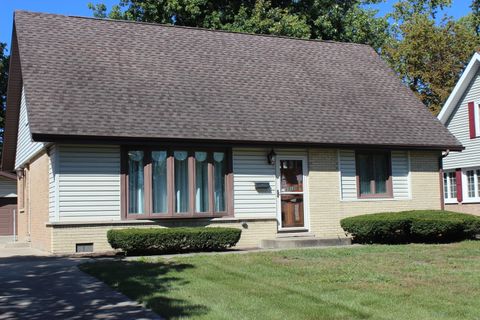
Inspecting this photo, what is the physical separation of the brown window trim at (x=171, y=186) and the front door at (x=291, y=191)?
63.9 inches

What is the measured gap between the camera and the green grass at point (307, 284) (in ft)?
24.4

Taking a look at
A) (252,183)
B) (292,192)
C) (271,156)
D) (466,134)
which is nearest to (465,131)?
(466,134)

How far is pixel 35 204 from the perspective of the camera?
61.3 feet

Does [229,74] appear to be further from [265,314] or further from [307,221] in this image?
[265,314]

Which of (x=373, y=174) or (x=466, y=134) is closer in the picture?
(x=373, y=174)

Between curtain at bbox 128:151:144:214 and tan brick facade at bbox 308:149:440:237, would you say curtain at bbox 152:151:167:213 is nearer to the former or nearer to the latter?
curtain at bbox 128:151:144:214

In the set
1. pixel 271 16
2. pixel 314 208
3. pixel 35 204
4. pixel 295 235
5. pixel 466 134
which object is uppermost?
pixel 271 16

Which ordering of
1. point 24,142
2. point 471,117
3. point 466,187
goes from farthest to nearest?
point 466,187, point 471,117, point 24,142

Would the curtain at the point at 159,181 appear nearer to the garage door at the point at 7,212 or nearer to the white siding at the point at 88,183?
the white siding at the point at 88,183

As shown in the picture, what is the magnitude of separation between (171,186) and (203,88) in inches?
138

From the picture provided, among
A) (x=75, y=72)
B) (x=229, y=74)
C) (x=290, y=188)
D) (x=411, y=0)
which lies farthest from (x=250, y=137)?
(x=411, y=0)

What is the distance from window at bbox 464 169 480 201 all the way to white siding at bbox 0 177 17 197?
21223mm

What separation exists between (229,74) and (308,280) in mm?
10716

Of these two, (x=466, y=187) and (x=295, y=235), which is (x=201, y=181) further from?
(x=466, y=187)
